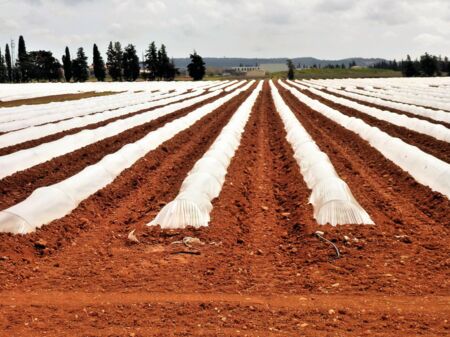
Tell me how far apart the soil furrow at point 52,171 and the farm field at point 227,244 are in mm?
55

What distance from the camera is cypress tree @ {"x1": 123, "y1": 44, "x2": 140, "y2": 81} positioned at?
99.8m

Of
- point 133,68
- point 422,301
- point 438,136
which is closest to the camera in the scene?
point 422,301

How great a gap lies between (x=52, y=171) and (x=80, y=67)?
9367 cm

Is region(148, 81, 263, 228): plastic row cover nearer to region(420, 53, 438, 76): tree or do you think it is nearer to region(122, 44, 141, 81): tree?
region(122, 44, 141, 81): tree

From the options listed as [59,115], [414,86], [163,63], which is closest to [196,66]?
[163,63]

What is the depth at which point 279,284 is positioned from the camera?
5430mm

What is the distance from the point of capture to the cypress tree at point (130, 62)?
99.8 m

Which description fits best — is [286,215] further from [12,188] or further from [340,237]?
[12,188]

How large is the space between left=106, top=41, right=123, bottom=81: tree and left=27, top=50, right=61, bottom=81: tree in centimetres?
1041

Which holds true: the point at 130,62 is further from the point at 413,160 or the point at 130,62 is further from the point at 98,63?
the point at 413,160

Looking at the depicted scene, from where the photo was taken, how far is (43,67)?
99688mm

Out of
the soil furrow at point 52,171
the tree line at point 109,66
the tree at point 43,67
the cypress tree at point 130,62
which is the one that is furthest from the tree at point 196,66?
the soil furrow at point 52,171

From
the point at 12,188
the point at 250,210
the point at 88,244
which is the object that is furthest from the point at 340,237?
the point at 12,188

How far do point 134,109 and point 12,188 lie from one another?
16388 millimetres
